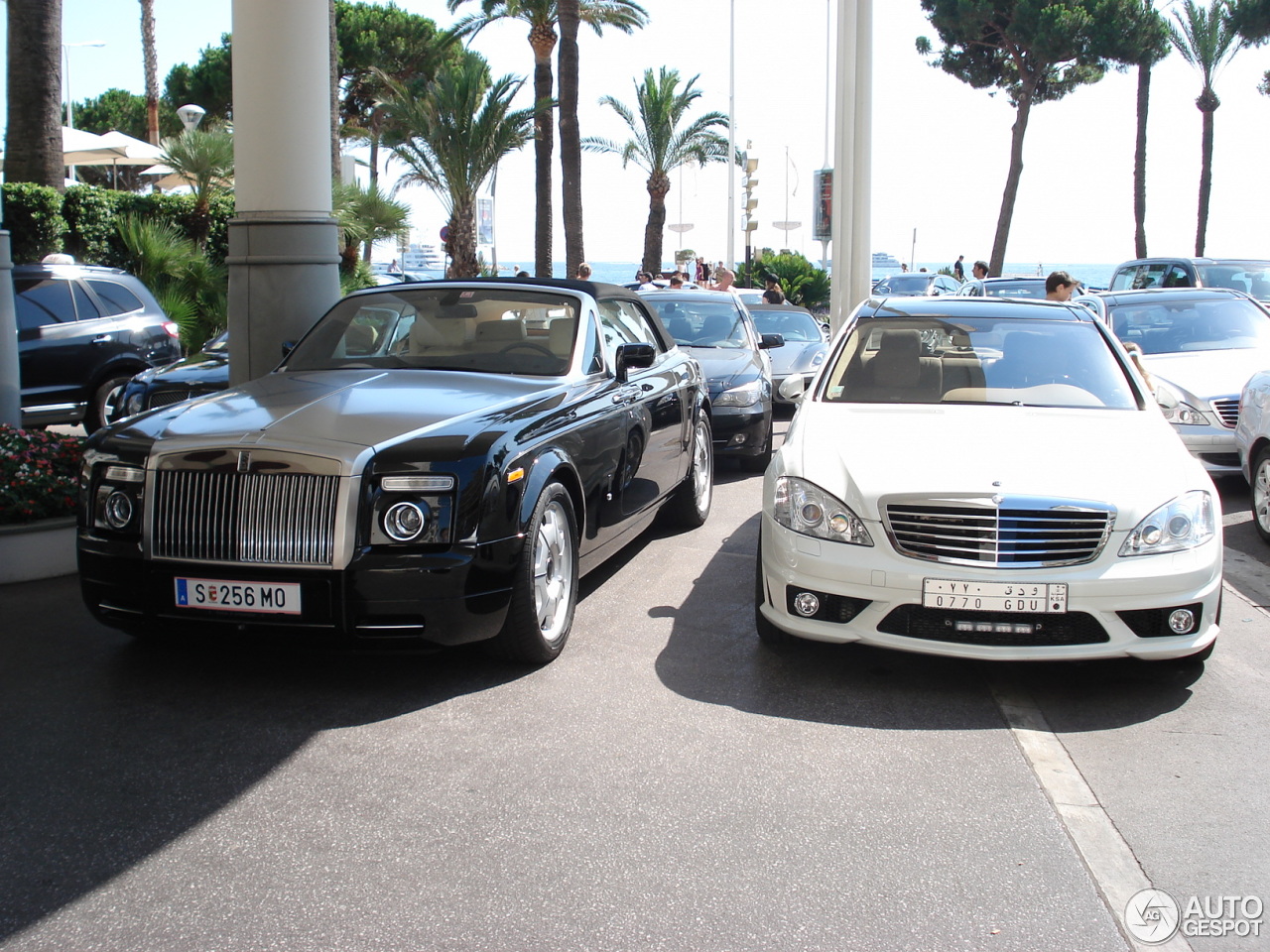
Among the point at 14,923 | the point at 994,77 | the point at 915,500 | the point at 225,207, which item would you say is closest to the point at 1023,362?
the point at 915,500

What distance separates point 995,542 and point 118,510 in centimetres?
338

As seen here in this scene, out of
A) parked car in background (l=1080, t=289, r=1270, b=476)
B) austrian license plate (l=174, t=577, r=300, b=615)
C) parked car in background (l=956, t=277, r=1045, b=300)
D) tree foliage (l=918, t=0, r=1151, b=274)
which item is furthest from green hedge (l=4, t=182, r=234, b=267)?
tree foliage (l=918, t=0, r=1151, b=274)

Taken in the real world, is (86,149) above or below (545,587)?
above

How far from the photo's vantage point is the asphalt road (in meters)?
3.09

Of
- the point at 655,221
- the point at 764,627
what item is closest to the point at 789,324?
the point at 764,627

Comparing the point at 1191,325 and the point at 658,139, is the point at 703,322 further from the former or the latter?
the point at 658,139

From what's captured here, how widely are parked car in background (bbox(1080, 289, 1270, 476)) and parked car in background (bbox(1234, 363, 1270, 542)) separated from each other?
622mm

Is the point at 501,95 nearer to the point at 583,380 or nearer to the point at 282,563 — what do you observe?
the point at 583,380

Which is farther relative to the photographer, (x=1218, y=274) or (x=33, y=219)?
(x=1218, y=274)

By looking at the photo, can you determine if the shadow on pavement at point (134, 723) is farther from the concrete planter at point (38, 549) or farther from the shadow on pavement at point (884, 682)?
the shadow on pavement at point (884, 682)

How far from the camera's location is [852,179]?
16344 millimetres

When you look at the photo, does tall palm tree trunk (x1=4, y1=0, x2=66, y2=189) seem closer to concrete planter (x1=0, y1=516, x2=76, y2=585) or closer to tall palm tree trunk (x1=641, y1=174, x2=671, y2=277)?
concrete planter (x1=0, y1=516, x2=76, y2=585)

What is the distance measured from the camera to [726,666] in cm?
520

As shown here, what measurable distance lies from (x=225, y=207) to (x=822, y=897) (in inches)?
727
